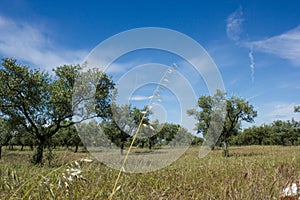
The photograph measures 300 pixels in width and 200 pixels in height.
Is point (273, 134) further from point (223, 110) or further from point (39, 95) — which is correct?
point (39, 95)

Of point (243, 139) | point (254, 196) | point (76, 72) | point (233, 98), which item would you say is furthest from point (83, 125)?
point (243, 139)

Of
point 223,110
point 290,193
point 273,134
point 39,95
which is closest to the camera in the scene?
point 290,193

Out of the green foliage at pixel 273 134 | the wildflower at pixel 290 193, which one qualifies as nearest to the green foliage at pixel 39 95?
the wildflower at pixel 290 193

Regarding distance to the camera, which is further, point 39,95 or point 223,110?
point 223,110

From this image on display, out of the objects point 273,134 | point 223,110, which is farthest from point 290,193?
point 273,134

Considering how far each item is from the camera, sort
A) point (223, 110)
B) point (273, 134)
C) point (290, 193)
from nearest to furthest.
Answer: point (290, 193)
point (223, 110)
point (273, 134)

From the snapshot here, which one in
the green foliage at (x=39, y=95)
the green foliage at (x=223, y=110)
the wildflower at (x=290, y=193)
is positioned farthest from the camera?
the green foliage at (x=223, y=110)

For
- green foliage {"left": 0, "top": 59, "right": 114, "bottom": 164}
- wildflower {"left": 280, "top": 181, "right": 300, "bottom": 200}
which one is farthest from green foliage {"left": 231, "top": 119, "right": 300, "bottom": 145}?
wildflower {"left": 280, "top": 181, "right": 300, "bottom": 200}

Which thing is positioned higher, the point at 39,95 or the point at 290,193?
the point at 39,95

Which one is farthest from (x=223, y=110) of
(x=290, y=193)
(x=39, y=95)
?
(x=290, y=193)

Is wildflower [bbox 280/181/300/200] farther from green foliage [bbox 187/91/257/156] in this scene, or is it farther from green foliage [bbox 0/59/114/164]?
green foliage [bbox 187/91/257/156]

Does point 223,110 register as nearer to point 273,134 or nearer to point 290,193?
point 290,193

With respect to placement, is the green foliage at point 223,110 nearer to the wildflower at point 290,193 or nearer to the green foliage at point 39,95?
the green foliage at point 39,95

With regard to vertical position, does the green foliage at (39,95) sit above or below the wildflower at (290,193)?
above
